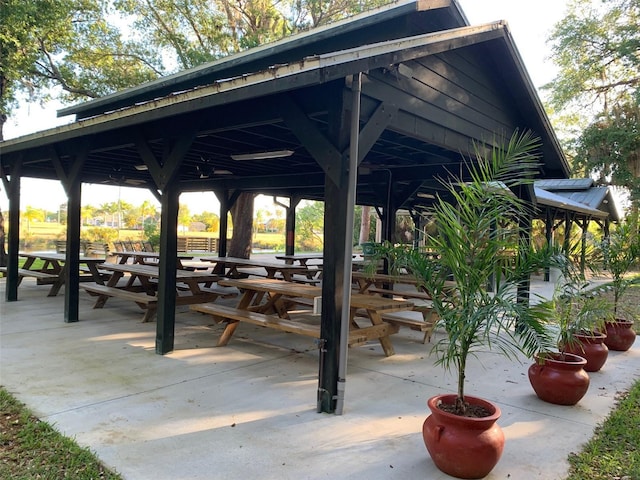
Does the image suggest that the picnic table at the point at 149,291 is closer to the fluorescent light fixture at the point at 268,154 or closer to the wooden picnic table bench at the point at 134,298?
the wooden picnic table bench at the point at 134,298

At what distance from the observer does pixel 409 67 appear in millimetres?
3869

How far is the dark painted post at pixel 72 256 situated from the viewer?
5.83 m

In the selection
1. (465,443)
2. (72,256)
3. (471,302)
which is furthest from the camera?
(72,256)

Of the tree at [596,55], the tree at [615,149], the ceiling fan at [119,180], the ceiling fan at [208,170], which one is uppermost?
the tree at [596,55]

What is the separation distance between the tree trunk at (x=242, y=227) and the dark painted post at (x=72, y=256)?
7.36m

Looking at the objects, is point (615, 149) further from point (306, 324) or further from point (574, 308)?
point (306, 324)

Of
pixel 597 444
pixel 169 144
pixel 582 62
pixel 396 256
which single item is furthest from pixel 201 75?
pixel 582 62

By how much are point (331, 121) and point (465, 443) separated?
7.55 feet

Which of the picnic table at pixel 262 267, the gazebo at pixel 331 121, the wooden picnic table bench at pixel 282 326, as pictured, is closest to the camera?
the gazebo at pixel 331 121

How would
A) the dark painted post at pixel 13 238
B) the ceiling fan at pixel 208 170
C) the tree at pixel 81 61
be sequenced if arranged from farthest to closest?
1. the tree at pixel 81 61
2. the ceiling fan at pixel 208 170
3. the dark painted post at pixel 13 238

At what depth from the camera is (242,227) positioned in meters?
13.5

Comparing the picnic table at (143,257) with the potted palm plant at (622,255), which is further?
the picnic table at (143,257)

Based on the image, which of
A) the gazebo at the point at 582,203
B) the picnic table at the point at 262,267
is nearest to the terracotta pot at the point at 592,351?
the picnic table at the point at 262,267

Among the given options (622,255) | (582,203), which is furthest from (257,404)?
(582,203)
